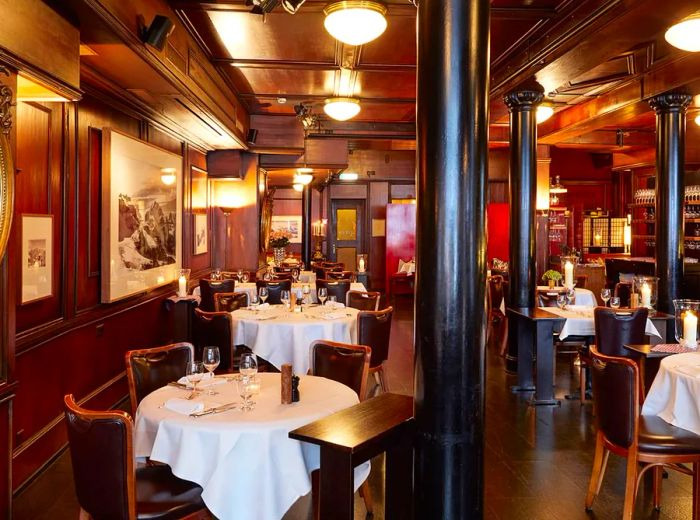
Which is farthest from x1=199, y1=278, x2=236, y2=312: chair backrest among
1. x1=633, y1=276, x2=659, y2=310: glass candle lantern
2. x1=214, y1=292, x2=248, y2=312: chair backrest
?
x1=633, y1=276, x2=659, y2=310: glass candle lantern

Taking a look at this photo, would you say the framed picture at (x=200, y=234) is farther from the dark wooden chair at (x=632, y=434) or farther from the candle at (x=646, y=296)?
the dark wooden chair at (x=632, y=434)

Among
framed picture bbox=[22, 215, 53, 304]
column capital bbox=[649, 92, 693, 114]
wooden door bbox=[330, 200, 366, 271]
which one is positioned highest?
column capital bbox=[649, 92, 693, 114]

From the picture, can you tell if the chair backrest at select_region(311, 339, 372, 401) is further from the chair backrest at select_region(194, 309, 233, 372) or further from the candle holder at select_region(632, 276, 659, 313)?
the candle holder at select_region(632, 276, 659, 313)

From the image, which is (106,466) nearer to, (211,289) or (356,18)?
(356,18)

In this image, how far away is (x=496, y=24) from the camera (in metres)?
5.30

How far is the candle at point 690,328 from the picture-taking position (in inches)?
153

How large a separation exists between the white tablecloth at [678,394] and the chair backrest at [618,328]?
58.5 inches

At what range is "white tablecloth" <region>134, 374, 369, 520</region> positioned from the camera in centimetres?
250

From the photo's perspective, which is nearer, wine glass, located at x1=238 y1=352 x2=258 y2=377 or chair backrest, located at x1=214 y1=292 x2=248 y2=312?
wine glass, located at x1=238 y1=352 x2=258 y2=377

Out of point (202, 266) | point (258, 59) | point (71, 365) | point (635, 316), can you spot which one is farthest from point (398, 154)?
point (71, 365)

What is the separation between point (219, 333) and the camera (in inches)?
192

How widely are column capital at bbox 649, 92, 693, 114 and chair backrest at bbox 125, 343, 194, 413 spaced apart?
6343 mm

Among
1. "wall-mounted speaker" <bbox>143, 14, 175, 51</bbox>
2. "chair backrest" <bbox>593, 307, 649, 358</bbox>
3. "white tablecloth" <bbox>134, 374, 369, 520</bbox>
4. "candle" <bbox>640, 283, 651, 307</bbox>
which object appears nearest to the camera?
"white tablecloth" <bbox>134, 374, 369, 520</bbox>

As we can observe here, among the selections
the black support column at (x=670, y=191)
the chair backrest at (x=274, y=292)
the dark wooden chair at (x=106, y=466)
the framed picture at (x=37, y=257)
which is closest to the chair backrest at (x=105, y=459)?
the dark wooden chair at (x=106, y=466)
